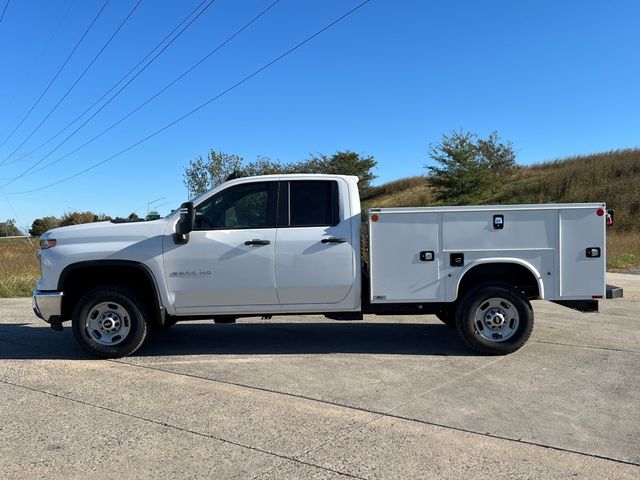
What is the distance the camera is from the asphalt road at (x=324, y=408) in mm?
3822

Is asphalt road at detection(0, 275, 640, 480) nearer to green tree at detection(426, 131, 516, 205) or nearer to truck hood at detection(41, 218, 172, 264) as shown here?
truck hood at detection(41, 218, 172, 264)

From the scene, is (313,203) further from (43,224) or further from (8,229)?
(8,229)

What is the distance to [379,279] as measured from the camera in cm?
656

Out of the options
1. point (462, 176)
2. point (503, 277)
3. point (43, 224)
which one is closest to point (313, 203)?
point (503, 277)

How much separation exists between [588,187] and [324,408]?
3931 centimetres

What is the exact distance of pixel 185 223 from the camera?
636 centimetres

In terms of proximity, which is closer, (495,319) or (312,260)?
(312,260)

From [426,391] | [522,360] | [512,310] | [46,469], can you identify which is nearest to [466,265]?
[512,310]

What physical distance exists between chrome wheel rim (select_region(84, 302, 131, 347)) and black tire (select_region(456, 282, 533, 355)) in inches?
154

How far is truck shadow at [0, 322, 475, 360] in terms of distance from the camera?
A: 705 cm

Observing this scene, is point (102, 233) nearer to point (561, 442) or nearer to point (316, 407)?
point (316, 407)

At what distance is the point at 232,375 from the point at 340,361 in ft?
4.18

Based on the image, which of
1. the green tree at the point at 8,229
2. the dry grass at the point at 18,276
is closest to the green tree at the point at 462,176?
the dry grass at the point at 18,276

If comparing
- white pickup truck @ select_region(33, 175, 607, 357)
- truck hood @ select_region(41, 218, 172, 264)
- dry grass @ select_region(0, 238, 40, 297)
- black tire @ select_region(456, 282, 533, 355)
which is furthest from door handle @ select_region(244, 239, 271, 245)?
dry grass @ select_region(0, 238, 40, 297)
